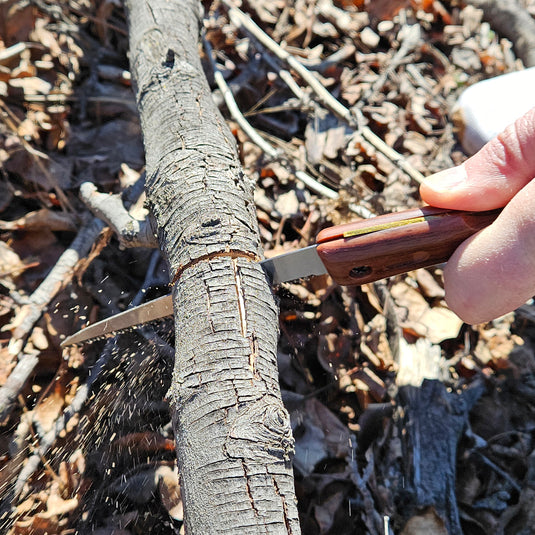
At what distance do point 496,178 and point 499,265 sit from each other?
0.29 m

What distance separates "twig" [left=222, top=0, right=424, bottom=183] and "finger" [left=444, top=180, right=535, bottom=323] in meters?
1.10

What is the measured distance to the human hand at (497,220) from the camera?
4.98ft

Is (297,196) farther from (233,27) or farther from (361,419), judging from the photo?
(233,27)

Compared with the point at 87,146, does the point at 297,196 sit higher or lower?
lower

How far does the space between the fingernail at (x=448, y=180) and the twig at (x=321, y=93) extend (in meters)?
0.97

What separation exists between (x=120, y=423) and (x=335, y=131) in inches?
76.8

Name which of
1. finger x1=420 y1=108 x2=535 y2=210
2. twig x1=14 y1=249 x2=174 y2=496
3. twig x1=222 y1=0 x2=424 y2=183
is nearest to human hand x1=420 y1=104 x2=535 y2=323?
finger x1=420 y1=108 x2=535 y2=210

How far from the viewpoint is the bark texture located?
126 centimetres

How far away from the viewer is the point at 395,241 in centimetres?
153

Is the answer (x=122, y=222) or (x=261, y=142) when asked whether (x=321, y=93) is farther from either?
(x=122, y=222)

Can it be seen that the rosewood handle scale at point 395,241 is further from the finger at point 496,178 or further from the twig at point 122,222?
the twig at point 122,222

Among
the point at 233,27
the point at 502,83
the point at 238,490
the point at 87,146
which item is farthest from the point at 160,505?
the point at 233,27

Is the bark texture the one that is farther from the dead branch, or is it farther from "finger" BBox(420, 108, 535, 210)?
the dead branch

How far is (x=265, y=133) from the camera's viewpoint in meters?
2.93
